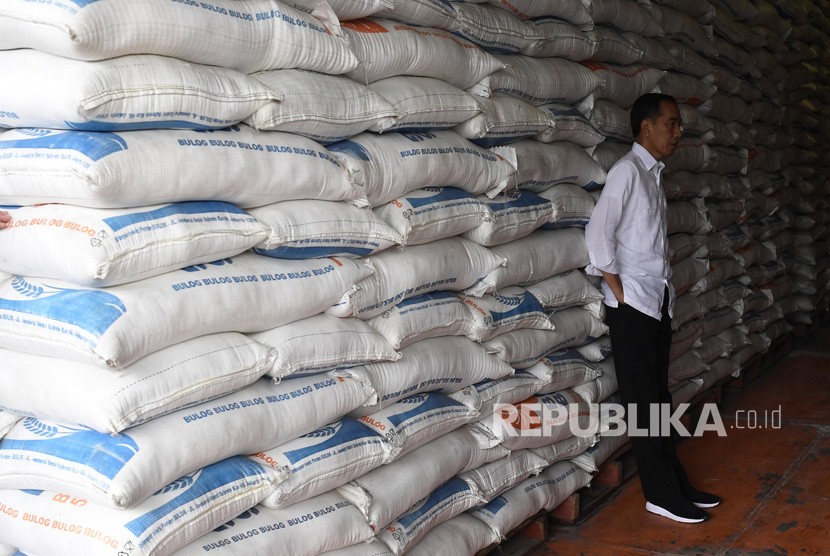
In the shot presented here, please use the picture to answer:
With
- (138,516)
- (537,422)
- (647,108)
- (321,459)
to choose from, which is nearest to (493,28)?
(647,108)

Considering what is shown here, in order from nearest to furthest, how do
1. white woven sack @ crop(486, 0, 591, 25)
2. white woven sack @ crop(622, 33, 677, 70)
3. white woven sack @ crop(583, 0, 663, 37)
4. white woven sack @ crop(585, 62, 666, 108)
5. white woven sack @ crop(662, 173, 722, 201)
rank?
white woven sack @ crop(486, 0, 591, 25) → white woven sack @ crop(583, 0, 663, 37) → white woven sack @ crop(585, 62, 666, 108) → white woven sack @ crop(622, 33, 677, 70) → white woven sack @ crop(662, 173, 722, 201)

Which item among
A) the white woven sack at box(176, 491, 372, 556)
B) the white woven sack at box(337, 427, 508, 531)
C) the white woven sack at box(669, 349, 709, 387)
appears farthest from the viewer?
the white woven sack at box(669, 349, 709, 387)

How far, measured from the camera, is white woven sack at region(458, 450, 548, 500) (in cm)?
299

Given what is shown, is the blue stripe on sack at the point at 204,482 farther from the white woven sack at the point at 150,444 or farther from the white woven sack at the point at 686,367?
the white woven sack at the point at 686,367

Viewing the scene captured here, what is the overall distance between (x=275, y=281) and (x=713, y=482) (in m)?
2.67

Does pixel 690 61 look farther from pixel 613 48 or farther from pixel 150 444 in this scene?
pixel 150 444

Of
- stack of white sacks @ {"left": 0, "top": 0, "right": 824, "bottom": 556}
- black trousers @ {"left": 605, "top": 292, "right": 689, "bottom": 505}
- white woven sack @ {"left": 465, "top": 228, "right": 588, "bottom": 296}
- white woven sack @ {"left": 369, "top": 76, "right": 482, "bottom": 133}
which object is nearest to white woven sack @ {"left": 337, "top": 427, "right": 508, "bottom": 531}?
stack of white sacks @ {"left": 0, "top": 0, "right": 824, "bottom": 556}

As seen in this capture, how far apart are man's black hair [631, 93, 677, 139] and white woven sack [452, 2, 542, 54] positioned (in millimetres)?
544

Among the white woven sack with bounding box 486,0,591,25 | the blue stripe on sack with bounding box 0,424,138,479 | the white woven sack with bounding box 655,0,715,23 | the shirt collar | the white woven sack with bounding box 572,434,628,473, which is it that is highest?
the white woven sack with bounding box 655,0,715,23

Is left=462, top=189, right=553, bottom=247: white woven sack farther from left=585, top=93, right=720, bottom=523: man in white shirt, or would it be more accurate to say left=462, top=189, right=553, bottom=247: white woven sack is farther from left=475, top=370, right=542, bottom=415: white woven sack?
left=475, top=370, right=542, bottom=415: white woven sack

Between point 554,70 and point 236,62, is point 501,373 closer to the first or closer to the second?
point 554,70

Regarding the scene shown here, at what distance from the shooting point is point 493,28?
121 inches

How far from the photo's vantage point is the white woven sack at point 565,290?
3379 millimetres

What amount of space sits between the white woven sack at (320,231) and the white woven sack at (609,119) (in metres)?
1.55
